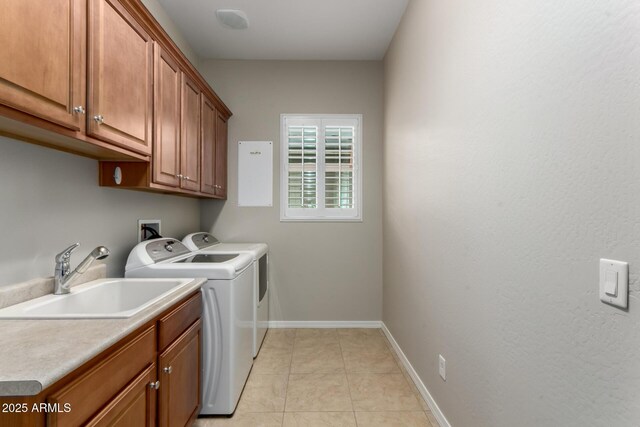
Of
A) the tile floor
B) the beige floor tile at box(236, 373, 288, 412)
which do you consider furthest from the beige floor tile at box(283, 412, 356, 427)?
the beige floor tile at box(236, 373, 288, 412)

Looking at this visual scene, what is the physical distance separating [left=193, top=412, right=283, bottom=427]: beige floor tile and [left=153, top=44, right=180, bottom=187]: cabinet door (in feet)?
4.82

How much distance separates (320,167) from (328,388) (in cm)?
209

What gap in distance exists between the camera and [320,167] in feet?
11.1

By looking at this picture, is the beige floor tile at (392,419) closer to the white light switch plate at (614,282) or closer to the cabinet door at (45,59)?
the white light switch plate at (614,282)

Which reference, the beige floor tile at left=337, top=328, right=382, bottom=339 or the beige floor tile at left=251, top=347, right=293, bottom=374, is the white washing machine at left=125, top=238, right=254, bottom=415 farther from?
the beige floor tile at left=337, top=328, right=382, bottom=339

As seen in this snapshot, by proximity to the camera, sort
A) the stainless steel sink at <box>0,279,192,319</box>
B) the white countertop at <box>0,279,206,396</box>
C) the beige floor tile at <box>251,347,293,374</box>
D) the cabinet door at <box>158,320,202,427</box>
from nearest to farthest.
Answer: the white countertop at <box>0,279,206,396</box> → the stainless steel sink at <box>0,279,192,319</box> → the cabinet door at <box>158,320,202,427</box> → the beige floor tile at <box>251,347,293,374</box>

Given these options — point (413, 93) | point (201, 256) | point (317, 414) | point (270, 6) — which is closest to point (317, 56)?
point (270, 6)

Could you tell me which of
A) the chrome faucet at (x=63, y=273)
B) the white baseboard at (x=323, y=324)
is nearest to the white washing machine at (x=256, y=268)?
the white baseboard at (x=323, y=324)

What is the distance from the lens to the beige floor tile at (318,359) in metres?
2.47

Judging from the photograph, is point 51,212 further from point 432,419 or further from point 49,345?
point 432,419

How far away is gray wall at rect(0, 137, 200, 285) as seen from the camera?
4.22ft

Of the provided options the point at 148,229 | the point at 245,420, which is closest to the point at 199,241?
the point at 148,229

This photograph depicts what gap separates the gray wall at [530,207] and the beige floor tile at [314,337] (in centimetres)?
123

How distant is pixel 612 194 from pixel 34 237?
2097 millimetres
